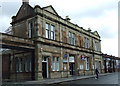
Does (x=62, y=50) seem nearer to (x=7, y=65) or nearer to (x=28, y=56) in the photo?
(x=28, y=56)

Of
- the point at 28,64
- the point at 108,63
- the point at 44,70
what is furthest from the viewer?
the point at 108,63

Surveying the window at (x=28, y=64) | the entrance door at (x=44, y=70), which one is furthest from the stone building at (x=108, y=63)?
the window at (x=28, y=64)

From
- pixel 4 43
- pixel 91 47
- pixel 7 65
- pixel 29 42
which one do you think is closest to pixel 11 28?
pixel 7 65

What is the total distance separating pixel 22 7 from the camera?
25.4 m

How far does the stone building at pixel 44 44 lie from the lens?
21.8m

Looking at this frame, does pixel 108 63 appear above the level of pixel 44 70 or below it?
below

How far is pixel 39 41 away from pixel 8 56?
8.07m

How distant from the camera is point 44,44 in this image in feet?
74.0

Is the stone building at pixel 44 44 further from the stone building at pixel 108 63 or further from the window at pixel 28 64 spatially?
the stone building at pixel 108 63

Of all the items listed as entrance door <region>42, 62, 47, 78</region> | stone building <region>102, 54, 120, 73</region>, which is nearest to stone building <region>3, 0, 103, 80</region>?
entrance door <region>42, 62, 47, 78</region>

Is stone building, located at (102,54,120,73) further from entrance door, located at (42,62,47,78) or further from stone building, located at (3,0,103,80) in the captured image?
entrance door, located at (42,62,47,78)

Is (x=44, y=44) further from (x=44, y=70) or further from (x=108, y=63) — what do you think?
(x=108, y=63)

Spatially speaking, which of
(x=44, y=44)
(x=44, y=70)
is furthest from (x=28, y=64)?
(x=44, y=44)

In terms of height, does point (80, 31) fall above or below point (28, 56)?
above
